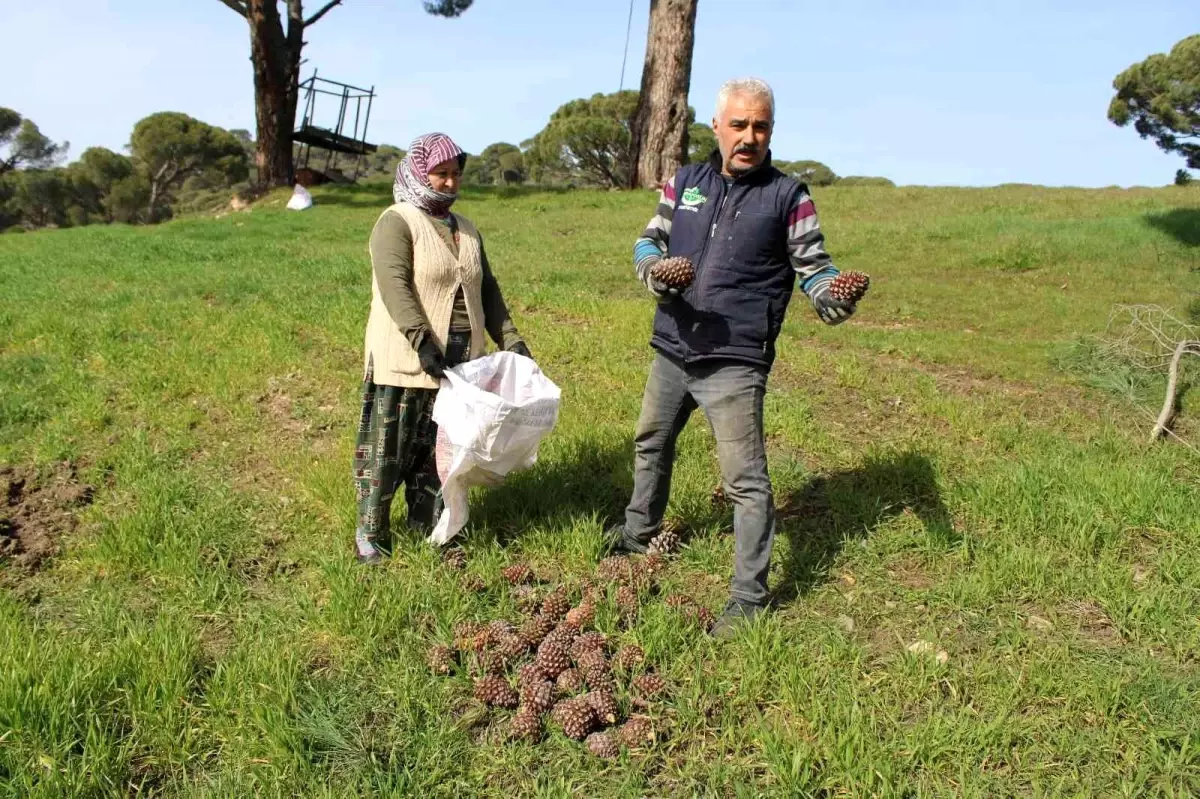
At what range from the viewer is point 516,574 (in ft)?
11.6

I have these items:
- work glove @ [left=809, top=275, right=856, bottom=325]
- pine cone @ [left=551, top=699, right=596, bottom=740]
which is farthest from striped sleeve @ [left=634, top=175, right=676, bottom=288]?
pine cone @ [left=551, top=699, right=596, bottom=740]

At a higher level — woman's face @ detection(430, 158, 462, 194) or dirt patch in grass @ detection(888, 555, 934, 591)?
woman's face @ detection(430, 158, 462, 194)

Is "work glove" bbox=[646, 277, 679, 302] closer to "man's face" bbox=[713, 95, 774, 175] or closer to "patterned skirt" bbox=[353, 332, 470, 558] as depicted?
"man's face" bbox=[713, 95, 774, 175]

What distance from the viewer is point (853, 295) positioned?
286 centimetres

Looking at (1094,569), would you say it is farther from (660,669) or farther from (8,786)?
(8,786)

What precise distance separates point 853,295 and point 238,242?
11607 mm

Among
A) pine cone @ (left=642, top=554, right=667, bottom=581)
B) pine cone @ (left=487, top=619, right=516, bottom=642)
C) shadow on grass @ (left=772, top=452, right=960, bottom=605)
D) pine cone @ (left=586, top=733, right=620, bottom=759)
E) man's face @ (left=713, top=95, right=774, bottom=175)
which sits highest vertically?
man's face @ (left=713, top=95, right=774, bottom=175)

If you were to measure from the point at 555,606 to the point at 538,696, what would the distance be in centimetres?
53

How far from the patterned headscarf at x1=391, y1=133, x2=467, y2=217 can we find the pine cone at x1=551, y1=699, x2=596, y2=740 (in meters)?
1.96

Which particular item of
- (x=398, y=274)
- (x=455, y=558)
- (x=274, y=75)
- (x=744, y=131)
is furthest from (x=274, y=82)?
(x=744, y=131)

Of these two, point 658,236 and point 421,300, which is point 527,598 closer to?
point 421,300

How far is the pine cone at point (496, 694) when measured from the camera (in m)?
2.85

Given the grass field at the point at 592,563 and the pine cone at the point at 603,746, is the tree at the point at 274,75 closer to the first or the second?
the grass field at the point at 592,563

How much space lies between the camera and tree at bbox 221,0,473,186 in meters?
17.8
